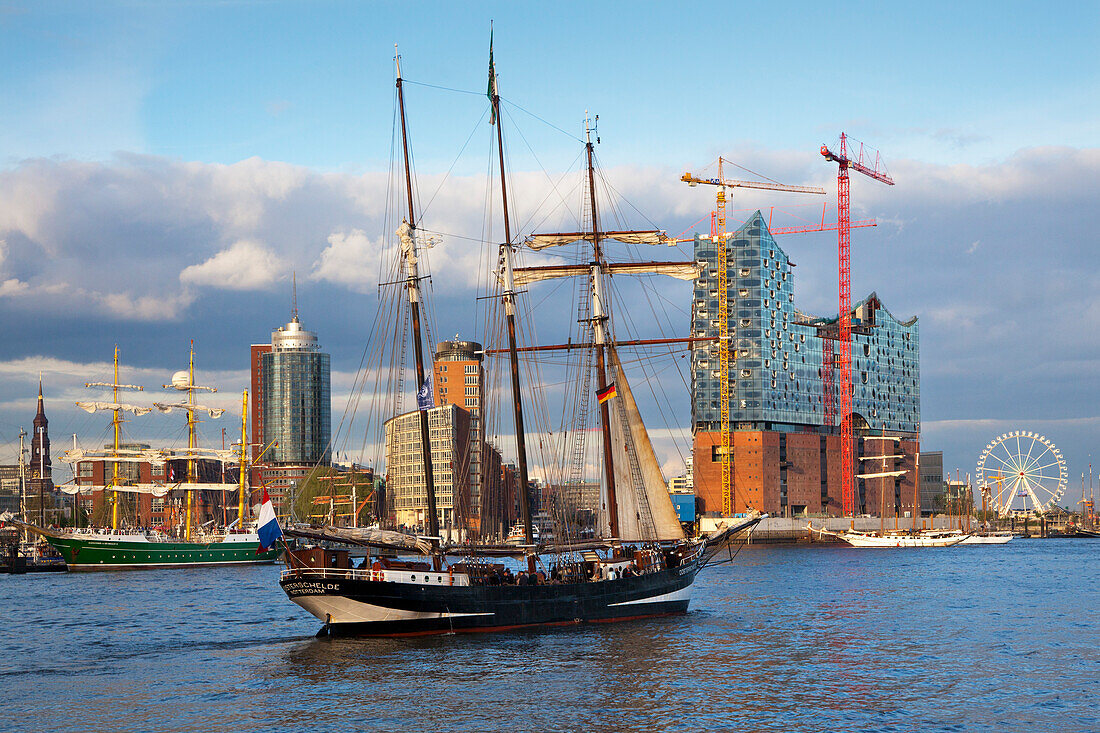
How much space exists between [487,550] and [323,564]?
373 inches

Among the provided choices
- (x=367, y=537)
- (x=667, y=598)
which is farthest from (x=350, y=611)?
(x=667, y=598)

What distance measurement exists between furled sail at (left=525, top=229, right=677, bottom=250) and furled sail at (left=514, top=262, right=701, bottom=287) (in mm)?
1547

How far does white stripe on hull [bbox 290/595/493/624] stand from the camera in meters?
51.5

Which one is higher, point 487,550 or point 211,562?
point 487,550

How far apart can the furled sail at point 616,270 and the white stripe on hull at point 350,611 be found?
2605 cm

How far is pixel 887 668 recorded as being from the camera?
46.3 m

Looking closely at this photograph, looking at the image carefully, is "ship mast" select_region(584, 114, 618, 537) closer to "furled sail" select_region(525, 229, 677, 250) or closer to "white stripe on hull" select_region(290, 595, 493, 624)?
"furled sail" select_region(525, 229, 677, 250)

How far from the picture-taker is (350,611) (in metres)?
51.8

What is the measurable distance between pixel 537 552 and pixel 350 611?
11112mm

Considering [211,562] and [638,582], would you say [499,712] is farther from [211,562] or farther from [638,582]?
[211,562]

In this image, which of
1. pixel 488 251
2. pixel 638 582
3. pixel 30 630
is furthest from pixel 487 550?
pixel 30 630

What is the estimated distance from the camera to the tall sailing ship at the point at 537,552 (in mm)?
51812

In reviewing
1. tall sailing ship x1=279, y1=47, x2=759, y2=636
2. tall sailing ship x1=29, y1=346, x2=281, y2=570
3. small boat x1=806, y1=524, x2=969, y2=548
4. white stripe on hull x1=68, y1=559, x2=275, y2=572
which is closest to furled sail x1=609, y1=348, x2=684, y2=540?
tall sailing ship x1=279, y1=47, x2=759, y2=636

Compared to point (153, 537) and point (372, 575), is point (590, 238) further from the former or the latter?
point (153, 537)
